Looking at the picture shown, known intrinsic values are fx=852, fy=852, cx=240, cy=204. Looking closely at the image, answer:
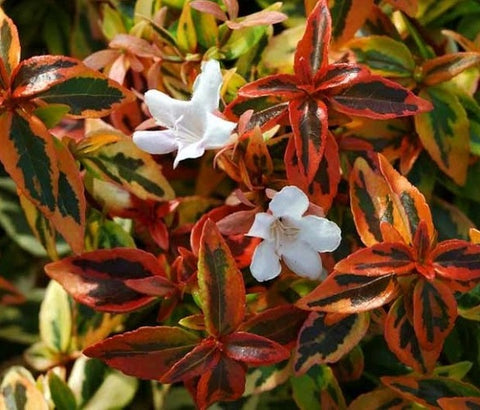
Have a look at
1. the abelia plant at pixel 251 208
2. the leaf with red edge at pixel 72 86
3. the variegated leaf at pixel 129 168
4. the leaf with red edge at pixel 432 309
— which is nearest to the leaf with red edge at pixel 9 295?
the abelia plant at pixel 251 208

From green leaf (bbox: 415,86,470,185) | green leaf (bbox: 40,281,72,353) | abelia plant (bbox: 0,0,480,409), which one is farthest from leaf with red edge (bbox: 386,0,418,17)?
green leaf (bbox: 40,281,72,353)

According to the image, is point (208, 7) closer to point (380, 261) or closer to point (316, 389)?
point (380, 261)

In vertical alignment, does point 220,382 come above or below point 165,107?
below

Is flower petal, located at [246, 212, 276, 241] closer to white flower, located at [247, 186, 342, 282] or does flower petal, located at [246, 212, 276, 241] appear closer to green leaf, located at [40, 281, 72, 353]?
white flower, located at [247, 186, 342, 282]

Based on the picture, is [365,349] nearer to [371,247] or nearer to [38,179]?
[371,247]

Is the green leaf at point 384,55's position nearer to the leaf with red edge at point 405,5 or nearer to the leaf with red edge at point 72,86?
the leaf with red edge at point 405,5

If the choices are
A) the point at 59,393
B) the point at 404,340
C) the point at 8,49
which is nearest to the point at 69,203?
the point at 8,49

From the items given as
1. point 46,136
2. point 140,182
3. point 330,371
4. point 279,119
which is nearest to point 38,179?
point 46,136
